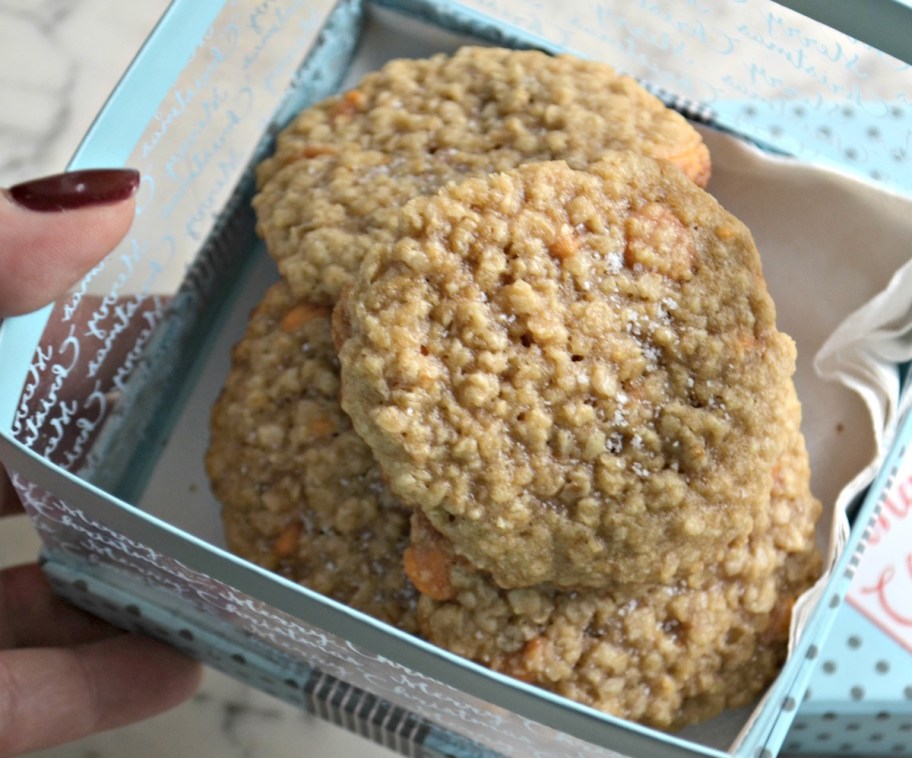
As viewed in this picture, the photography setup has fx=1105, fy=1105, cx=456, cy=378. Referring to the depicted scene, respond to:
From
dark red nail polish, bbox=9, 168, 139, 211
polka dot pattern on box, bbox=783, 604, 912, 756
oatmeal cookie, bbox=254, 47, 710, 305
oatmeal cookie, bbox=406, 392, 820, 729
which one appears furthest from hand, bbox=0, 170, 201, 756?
polka dot pattern on box, bbox=783, 604, 912, 756

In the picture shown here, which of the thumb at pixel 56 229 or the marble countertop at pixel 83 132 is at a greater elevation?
the thumb at pixel 56 229

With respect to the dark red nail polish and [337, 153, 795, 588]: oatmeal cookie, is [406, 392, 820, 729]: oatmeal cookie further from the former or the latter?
the dark red nail polish

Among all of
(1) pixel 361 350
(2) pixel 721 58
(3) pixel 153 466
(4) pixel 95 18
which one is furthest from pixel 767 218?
(4) pixel 95 18

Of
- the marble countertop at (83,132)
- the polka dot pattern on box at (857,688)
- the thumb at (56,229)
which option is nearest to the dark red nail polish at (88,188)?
the thumb at (56,229)

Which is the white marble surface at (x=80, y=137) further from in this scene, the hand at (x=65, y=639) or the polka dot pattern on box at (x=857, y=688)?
the polka dot pattern on box at (x=857, y=688)

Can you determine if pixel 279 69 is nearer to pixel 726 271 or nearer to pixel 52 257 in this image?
pixel 52 257

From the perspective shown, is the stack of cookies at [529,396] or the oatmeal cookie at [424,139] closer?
the stack of cookies at [529,396]
